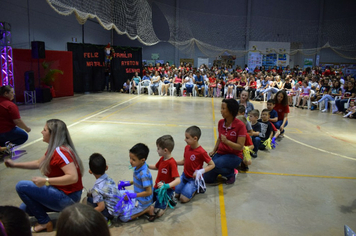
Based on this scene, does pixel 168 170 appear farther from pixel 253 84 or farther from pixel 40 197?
pixel 253 84

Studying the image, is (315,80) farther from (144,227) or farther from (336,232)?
(144,227)

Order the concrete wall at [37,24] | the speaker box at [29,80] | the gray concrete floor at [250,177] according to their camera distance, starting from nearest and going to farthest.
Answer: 1. the gray concrete floor at [250,177]
2. the speaker box at [29,80]
3. the concrete wall at [37,24]

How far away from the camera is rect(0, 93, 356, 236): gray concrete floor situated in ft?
10.2

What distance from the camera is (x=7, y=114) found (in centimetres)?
493

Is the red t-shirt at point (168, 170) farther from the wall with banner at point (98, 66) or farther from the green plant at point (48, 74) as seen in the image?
the wall with banner at point (98, 66)

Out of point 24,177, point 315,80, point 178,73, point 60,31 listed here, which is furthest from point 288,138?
point 60,31

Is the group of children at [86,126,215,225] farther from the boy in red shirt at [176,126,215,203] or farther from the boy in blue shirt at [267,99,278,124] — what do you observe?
the boy in blue shirt at [267,99,278,124]

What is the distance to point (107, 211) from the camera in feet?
9.79

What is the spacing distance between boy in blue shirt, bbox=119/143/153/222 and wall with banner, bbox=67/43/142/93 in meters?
13.8

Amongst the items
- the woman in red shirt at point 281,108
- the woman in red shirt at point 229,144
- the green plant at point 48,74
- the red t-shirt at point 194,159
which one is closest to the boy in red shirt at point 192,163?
the red t-shirt at point 194,159

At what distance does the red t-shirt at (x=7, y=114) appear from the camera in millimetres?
4863

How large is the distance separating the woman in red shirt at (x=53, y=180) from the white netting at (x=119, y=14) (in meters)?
6.78

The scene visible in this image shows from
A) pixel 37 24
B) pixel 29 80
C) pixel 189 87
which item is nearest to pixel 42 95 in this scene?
pixel 29 80

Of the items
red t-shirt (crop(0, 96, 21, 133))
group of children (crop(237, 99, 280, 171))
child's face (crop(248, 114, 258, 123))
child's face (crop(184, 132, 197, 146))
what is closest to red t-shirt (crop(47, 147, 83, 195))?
child's face (crop(184, 132, 197, 146))
